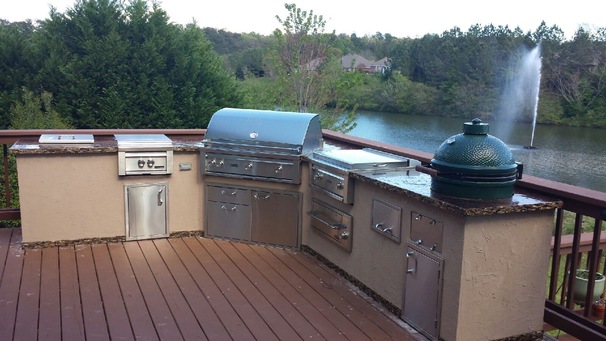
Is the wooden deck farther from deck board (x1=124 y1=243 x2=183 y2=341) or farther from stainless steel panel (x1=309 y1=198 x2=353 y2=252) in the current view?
stainless steel panel (x1=309 y1=198 x2=353 y2=252)

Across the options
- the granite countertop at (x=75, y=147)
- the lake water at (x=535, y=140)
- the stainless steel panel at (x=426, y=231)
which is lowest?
the lake water at (x=535, y=140)

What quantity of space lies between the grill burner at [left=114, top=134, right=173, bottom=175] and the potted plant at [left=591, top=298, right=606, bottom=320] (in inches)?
130

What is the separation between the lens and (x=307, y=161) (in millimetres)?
4383

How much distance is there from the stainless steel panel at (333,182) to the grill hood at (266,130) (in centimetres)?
30

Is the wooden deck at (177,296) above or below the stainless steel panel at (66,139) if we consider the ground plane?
below

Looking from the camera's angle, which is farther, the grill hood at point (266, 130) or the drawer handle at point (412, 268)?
the grill hood at point (266, 130)

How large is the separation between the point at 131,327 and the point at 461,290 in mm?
1810

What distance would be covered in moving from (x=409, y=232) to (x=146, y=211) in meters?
2.47

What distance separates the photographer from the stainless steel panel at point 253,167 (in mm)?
4445

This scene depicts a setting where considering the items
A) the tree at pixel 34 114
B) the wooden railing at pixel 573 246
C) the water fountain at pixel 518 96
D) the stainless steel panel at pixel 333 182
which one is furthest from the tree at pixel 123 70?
the water fountain at pixel 518 96

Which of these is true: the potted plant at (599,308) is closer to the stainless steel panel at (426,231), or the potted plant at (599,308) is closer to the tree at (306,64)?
the stainless steel panel at (426,231)

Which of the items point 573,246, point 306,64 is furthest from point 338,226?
point 306,64

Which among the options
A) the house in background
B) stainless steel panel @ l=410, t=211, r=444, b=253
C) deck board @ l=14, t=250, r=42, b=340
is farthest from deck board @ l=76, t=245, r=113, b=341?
the house in background

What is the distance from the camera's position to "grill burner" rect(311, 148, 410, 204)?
12.5 ft
